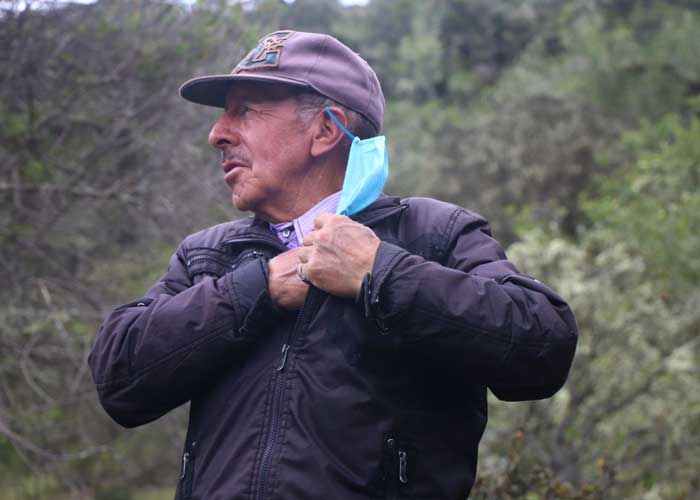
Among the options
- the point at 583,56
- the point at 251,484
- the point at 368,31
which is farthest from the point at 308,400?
the point at 368,31

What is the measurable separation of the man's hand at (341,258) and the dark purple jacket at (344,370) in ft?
0.12

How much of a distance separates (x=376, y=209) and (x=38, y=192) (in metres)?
4.60

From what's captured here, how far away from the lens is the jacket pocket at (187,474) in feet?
7.31

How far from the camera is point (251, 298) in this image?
2.19 metres

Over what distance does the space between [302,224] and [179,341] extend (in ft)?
1.57

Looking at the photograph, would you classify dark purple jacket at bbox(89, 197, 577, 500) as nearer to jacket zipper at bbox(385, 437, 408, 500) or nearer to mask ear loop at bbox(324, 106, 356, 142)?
jacket zipper at bbox(385, 437, 408, 500)

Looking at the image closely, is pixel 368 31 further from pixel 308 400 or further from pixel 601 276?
pixel 308 400

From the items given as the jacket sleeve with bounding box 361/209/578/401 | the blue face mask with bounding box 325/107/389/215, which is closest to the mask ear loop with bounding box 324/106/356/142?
the blue face mask with bounding box 325/107/389/215

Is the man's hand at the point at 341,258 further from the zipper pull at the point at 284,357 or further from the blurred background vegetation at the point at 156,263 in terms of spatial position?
the blurred background vegetation at the point at 156,263

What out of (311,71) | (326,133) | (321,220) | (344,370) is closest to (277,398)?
(344,370)

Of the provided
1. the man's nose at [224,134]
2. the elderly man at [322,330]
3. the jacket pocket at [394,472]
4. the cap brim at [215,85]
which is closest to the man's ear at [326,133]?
the elderly man at [322,330]

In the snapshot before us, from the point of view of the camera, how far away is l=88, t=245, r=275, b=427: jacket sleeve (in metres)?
2.16

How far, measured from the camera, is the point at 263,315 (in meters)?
2.19

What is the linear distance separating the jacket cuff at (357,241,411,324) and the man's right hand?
6.9 inches
